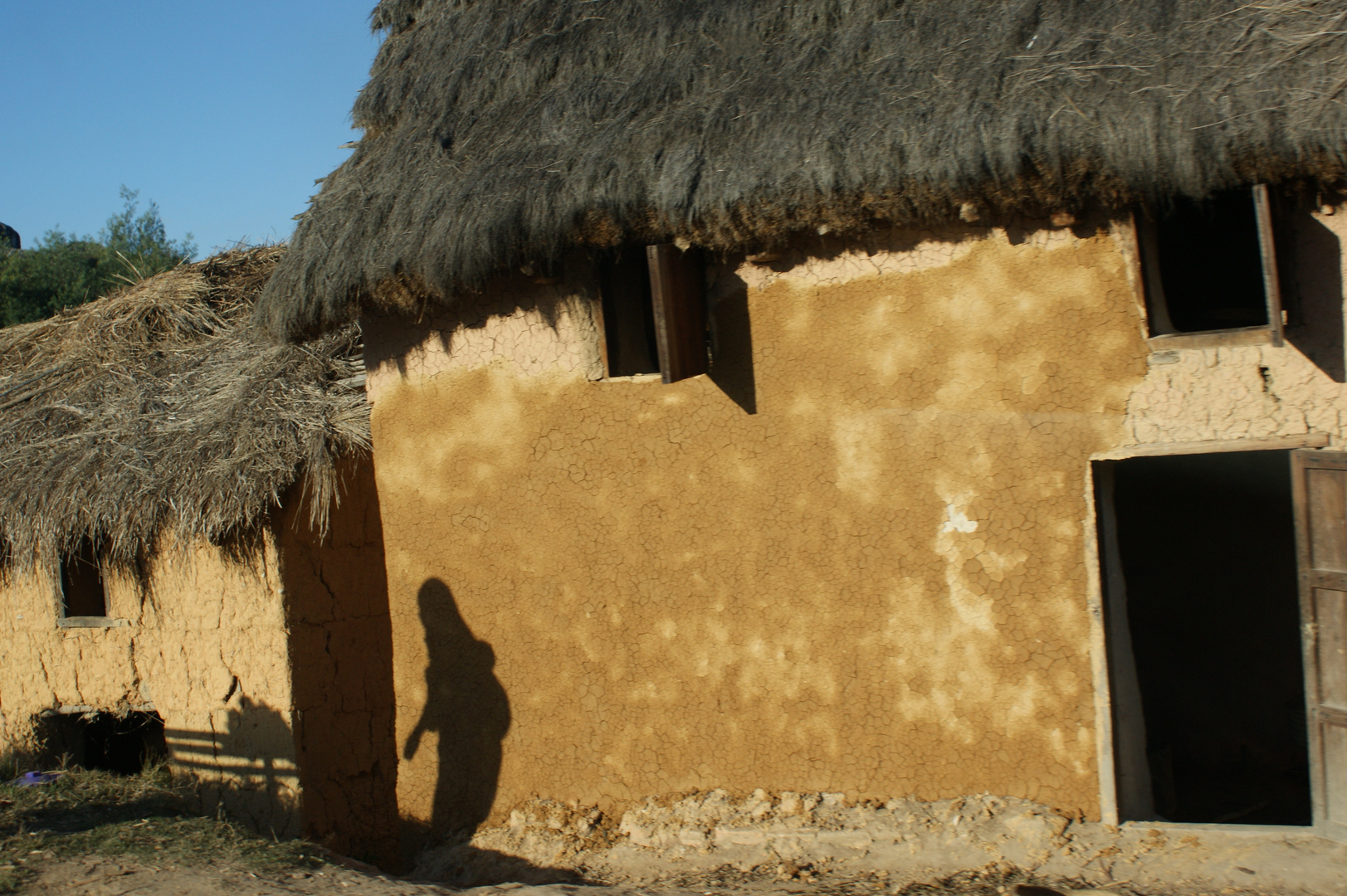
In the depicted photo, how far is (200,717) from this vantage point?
6.36 m

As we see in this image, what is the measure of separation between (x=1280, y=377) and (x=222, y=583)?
5.47 metres

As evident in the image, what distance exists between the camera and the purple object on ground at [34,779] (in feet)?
20.6

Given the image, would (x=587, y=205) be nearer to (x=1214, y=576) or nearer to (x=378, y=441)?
(x=378, y=441)

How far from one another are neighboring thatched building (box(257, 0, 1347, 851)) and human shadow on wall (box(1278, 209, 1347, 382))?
0.5 inches

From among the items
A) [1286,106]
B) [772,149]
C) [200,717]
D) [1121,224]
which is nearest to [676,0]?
[772,149]

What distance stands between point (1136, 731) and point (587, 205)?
10.1 feet

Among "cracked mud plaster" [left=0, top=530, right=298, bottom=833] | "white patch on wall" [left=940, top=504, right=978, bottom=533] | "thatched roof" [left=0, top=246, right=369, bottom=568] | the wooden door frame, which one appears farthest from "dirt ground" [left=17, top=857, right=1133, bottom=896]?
"thatched roof" [left=0, top=246, right=369, bottom=568]

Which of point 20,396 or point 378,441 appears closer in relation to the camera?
point 378,441

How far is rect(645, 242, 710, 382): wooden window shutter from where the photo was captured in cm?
425

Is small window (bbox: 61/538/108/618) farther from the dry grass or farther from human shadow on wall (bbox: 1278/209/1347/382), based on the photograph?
human shadow on wall (bbox: 1278/209/1347/382)

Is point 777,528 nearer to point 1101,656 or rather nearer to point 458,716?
point 1101,656

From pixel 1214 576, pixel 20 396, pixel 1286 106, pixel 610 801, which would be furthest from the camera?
pixel 20 396

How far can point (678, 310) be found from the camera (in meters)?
4.33

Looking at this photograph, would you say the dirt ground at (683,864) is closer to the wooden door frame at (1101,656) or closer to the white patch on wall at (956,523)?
the wooden door frame at (1101,656)
